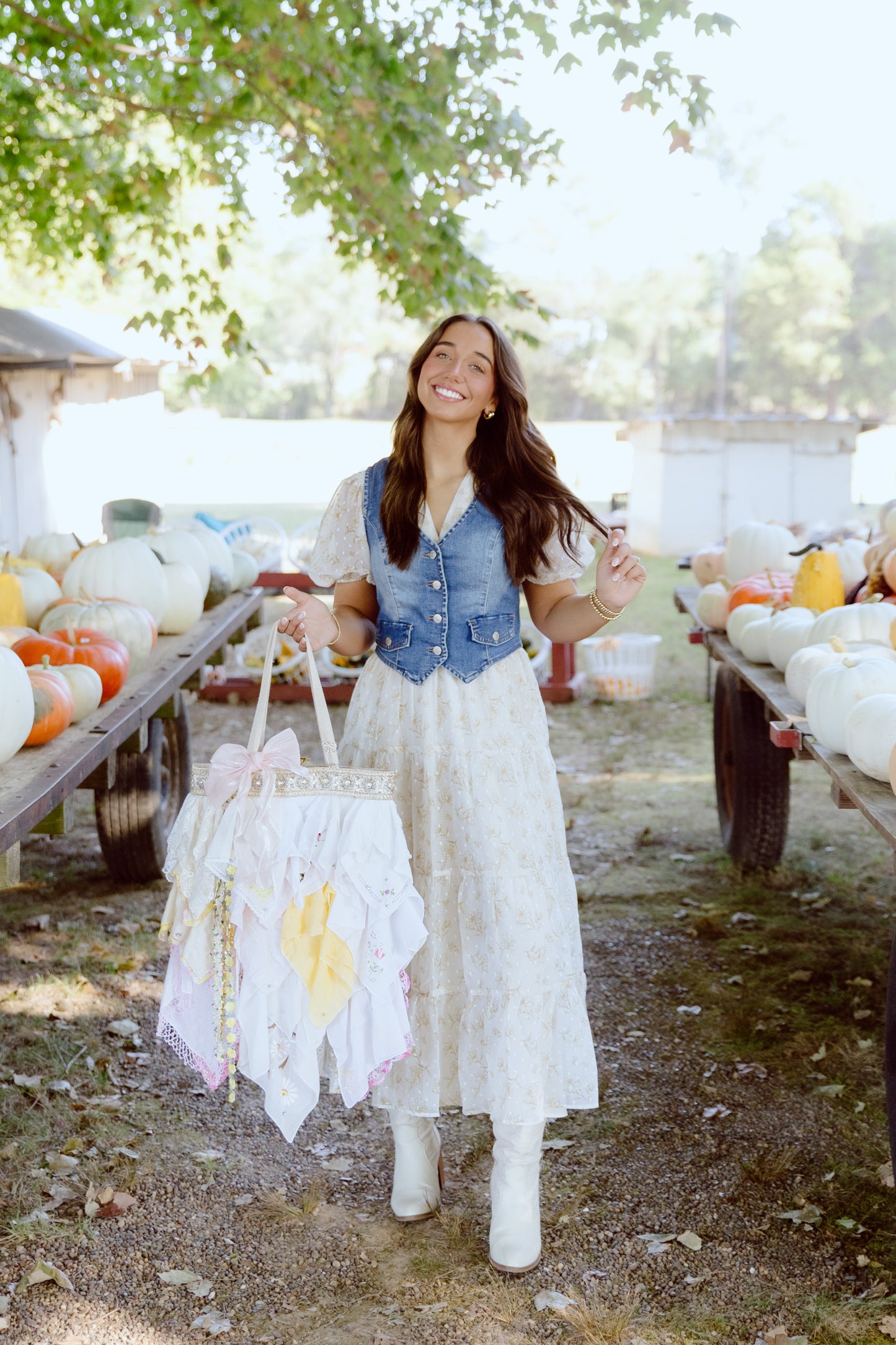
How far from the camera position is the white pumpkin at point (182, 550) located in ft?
18.6

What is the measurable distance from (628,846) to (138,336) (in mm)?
13169

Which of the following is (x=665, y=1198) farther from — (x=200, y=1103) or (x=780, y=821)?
(x=780, y=821)

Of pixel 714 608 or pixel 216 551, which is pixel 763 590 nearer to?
pixel 714 608

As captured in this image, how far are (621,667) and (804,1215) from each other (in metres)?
6.97

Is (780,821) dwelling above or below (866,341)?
below

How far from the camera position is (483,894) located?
9.19 feet

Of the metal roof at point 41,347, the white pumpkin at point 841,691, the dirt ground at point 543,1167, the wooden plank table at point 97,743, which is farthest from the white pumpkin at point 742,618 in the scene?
the metal roof at point 41,347

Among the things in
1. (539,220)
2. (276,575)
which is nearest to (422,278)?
(276,575)

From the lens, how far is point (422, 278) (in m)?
7.45

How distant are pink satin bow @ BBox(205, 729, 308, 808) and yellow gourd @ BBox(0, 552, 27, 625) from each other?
7.33ft

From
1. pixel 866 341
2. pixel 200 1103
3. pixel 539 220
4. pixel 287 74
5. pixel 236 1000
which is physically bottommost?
pixel 200 1103

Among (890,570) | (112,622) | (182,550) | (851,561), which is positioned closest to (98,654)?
(112,622)

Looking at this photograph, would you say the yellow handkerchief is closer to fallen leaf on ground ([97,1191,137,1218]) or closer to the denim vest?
the denim vest

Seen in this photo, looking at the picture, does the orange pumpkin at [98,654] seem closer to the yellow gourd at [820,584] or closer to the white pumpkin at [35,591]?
the white pumpkin at [35,591]
